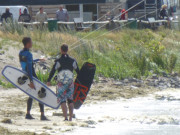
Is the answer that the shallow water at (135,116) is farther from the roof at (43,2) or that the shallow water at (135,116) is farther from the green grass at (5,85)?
the roof at (43,2)

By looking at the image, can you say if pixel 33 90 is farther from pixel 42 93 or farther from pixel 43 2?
pixel 43 2

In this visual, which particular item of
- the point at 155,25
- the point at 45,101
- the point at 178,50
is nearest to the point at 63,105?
the point at 45,101

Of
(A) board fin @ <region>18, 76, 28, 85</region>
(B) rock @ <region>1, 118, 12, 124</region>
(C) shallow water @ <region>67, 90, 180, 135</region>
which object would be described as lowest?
(C) shallow water @ <region>67, 90, 180, 135</region>

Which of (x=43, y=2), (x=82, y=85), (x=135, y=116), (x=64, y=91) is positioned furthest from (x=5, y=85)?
(x=43, y=2)

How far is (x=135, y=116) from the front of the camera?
10734 mm

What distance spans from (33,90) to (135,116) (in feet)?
7.12

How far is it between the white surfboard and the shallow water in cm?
80

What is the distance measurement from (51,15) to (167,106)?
2413 cm

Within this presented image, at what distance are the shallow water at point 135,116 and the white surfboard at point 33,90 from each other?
0.80 m

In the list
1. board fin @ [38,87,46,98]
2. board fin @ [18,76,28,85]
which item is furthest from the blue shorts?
board fin @ [18,76,28,85]

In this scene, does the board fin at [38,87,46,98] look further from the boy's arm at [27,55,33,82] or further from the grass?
the grass

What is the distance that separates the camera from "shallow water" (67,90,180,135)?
30.2 feet

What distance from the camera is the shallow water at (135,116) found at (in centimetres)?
920

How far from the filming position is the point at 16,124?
9141 mm
